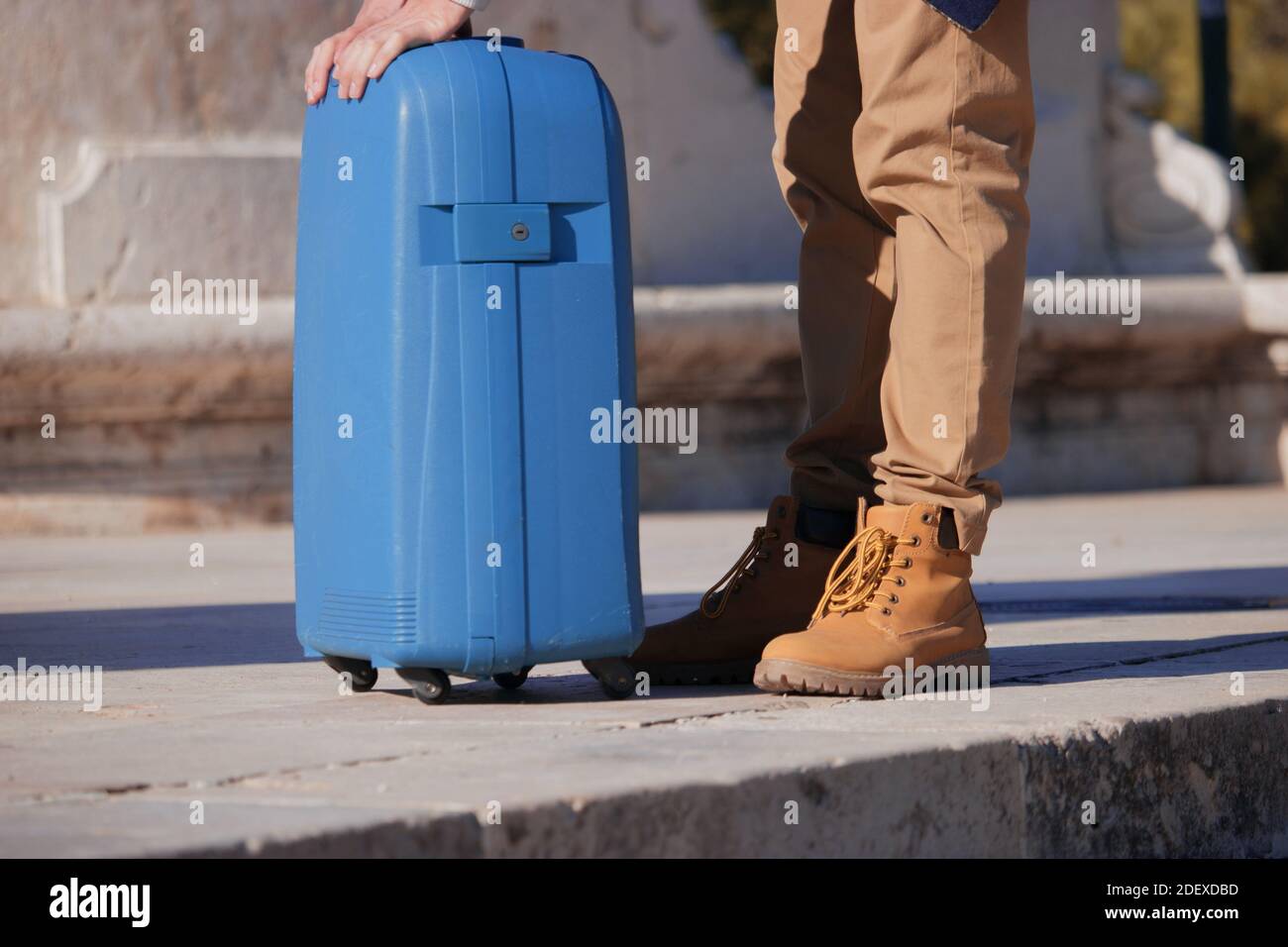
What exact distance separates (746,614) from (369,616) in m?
0.54

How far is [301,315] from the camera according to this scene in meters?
2.40

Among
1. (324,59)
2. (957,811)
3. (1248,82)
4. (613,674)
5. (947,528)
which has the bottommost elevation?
(957,811)

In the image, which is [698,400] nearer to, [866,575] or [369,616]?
[866,575]

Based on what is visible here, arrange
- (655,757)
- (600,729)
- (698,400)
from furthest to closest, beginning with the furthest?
(698,400), (600,729), (655,757)

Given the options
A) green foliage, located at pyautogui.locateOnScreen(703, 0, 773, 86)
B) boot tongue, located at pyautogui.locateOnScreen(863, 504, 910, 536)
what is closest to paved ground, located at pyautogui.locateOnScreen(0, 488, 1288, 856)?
boot tongue, located at pyautogui.locateOnScreen(863, 504, 910, 536)

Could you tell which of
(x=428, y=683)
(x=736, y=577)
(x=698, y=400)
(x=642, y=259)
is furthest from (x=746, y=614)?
(x=642, y=259)

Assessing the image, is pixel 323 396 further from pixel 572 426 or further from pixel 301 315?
pixel 572 426

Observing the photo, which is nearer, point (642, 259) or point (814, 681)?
point (814, 681)

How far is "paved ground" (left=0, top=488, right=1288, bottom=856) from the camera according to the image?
1.63 metres

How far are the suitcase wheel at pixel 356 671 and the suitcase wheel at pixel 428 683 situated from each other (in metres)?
0.12

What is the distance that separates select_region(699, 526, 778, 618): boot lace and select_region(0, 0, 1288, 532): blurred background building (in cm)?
340

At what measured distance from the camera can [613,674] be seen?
7.79 feet

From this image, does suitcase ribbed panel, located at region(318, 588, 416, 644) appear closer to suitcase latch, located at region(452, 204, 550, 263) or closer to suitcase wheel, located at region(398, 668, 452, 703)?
suitcase wheel, located at region(398, 668, 452, 703)
